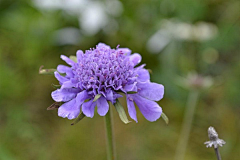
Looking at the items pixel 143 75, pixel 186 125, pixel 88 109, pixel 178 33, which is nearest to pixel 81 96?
pixel 88 109

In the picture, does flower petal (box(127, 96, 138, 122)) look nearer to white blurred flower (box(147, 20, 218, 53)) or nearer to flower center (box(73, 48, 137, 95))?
flower center (box(73, 48, 137, 95))

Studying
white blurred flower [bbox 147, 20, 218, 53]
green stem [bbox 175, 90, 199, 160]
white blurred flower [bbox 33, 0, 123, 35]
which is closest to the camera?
green stem [bbox 175, 90, 199, 160]

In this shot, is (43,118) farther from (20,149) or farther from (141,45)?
(141,45)

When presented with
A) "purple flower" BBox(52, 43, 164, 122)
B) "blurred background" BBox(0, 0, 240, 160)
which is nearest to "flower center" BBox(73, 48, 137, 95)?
"purple flower" BBox(52, 43, 164, 122)

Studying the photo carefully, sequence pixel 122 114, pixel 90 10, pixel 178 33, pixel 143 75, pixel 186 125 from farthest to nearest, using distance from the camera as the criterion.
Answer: pixel 90 10, pixel 178 33, pixel 186 125, pixel 143 75, pixel 122 114

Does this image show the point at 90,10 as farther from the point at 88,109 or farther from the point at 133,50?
the point at 88,109

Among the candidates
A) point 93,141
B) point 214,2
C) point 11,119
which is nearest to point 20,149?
point 11,119

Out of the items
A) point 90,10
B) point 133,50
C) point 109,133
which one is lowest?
point 109,133
